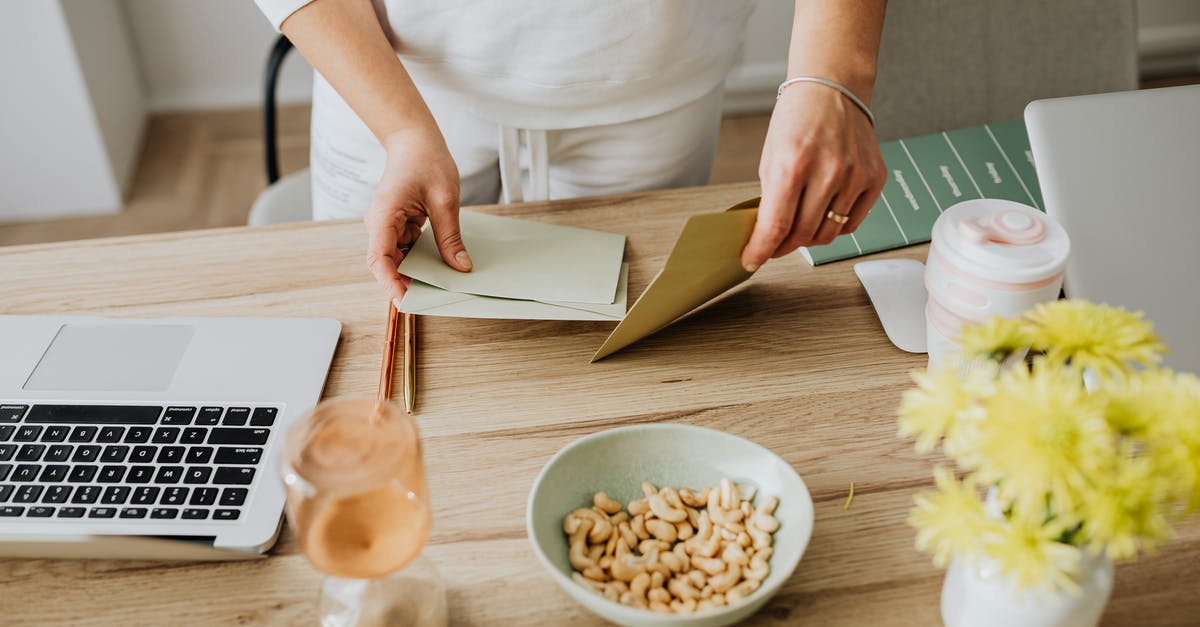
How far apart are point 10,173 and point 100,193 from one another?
0.23 m

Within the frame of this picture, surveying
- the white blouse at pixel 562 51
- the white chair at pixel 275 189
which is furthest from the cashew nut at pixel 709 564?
the white chair at pixel 275 189

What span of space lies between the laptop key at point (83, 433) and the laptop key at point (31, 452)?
0.08 ft

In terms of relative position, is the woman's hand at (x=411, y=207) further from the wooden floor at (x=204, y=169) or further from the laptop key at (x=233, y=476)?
the wooden floor at (x=204, y=169)

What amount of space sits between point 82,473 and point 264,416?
0.14 meters

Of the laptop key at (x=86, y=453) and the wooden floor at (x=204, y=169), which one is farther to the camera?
the wooden floor at (x=204, y=169)

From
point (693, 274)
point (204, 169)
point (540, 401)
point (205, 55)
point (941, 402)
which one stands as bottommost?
point (204, 169)

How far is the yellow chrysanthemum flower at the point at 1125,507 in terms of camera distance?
468 mm

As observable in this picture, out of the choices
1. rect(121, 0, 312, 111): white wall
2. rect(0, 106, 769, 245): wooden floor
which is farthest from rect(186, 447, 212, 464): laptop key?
rect(121, 0, 312, 111): white wall

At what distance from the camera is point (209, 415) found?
798 mm

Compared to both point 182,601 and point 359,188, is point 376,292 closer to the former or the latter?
point 359,188

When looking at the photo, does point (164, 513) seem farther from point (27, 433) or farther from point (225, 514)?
point (27, 433)

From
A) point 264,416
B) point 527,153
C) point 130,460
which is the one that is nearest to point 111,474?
point 130,460

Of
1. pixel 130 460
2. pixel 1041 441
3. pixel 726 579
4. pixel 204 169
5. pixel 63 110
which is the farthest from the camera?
pixel 204 169

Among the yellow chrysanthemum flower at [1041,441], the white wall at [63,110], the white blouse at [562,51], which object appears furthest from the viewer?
the white wall at [63,110]
